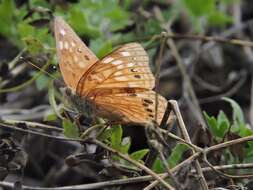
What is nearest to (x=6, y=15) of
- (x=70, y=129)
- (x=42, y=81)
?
(x=42, y=81)

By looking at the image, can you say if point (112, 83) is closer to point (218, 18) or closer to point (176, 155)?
point (176, 155)

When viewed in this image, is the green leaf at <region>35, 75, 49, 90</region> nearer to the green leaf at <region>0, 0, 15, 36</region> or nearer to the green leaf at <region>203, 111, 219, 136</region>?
the green leaf at <region>0, 0, 15, 36</region>

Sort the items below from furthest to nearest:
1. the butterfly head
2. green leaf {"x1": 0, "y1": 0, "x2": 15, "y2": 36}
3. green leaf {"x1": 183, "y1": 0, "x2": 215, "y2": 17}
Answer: green leaf {"x1": 183, "y1": 0, "x2": 215, "y2": 17} < green leaf {"x1": 0, "y1": 0, "x2": 15, "y2": 36} < the butterfly head

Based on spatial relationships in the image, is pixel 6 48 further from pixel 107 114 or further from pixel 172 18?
pixel 107 114

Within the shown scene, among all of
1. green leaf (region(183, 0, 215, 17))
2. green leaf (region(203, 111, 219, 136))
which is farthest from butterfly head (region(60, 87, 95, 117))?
green leaf (region(183, 0, 215, 17))

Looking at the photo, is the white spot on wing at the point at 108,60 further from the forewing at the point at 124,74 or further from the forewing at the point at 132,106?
the forewing at the point at 132,106

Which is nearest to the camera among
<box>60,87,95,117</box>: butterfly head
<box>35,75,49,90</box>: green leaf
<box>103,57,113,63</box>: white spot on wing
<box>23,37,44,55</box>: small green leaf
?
<box>103,57,113,63</box>: white spot on wing
